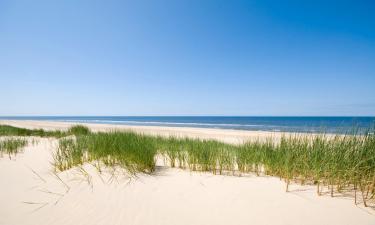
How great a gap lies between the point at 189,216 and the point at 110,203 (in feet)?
3.93

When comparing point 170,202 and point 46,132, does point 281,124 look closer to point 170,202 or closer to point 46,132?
point 46,132

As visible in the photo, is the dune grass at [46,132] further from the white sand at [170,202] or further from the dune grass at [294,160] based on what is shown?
the white sand at [170,202]

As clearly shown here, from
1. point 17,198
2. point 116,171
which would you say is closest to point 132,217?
point 116,171

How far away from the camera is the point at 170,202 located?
10.5 ft

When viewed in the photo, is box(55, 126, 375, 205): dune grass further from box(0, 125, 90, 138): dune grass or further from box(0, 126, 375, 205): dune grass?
box(0, 125, 90, 138): dune grass

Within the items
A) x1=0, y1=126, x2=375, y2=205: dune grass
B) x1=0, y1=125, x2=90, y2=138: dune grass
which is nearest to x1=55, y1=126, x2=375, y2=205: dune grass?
x1=0, y1=126, x2=375, y2=205: dune grass

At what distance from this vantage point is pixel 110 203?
10.5 ft

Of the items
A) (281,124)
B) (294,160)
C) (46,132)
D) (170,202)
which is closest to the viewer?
(170,202)

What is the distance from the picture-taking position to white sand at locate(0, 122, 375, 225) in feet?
8.98

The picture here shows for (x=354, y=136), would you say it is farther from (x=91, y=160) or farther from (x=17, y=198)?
(x=17, y=198)

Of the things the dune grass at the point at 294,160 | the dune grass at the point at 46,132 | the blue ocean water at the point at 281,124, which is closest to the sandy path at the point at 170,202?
the dune grass at the point at 294,160

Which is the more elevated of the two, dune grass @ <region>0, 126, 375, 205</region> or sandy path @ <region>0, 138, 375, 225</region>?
dune grass @ <region>0, 126, 375, 205</region>

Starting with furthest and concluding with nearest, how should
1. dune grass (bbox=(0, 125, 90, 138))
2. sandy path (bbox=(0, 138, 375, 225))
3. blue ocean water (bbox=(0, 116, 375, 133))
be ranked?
dune grass (bbox=(0, 125, 90, 138)) < blue ocean water (bbox=(0, 116, 375, 133)) < sandy path (bbox=(0, 138, 375, 225))

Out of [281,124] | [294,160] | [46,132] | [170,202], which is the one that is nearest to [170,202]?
[170,202]
